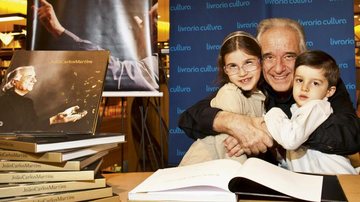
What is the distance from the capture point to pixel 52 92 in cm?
117

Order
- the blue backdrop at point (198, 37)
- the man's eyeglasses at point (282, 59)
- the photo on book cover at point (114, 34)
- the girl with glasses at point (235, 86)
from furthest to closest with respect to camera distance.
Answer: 1. the blue backdrop at point (198, 37)
2. the photo on book cover at point (114, 34)
3. the man's eyeglasses at point (282, 59)
4. the girl with glasses at point (235, 86)

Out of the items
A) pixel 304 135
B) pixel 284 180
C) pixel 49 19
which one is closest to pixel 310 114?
pixel 304 135

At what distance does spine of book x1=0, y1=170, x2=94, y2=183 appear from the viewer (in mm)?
949

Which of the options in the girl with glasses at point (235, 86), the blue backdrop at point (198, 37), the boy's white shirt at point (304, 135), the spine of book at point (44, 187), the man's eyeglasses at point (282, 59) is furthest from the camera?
the blue backdrop at point (198, 37)

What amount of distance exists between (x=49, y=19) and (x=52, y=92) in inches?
83.1

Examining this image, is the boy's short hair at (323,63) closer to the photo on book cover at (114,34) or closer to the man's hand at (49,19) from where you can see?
the photo on book cover at (114,34)

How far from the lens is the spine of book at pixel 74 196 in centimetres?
91

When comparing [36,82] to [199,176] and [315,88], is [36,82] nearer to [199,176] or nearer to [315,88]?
[199,176]

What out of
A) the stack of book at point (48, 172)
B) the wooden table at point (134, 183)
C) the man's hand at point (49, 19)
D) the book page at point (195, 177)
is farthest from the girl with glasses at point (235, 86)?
the man's hand at point (49, 19)

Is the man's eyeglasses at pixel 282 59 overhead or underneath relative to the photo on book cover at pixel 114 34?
underneath

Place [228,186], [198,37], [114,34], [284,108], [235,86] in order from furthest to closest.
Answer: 1. [198,37]
2. [114,34]
3. [284,108]
4. [235,86]
5. [228,186]

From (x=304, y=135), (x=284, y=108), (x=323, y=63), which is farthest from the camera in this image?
(x=284, y=108)

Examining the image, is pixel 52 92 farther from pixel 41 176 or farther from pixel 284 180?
pixel 284 180

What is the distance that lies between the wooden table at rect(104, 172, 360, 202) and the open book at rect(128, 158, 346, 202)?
0.12 ft
